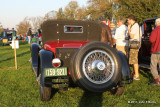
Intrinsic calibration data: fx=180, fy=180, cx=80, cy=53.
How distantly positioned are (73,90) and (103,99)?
3.11 feet

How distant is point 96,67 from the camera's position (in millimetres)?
3426

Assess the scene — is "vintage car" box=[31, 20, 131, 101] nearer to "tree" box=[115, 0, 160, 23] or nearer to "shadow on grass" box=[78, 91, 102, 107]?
"shadow on grass" box=[78, 91, 102, 107]

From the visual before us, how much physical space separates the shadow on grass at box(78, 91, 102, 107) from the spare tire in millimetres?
414

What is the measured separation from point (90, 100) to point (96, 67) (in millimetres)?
804

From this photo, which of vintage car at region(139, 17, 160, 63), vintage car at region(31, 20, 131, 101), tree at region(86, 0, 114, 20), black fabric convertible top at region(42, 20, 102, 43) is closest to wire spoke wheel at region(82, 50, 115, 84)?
vintage car at region(31, 20, 131, 101)

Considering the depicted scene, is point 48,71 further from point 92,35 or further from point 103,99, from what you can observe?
point 92,35

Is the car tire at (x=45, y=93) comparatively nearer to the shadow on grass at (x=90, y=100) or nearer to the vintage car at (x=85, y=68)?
the vintage car at (x=85, y=68)

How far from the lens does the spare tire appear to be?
3240 millimetres

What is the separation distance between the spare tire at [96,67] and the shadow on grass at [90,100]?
0.41 meters

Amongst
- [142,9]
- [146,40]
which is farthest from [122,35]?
[142,9]

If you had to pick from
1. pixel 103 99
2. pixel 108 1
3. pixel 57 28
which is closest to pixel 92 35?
pixel 57 28

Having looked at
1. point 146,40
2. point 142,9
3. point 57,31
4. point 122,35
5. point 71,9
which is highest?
point 71,9

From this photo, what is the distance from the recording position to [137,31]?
545 centimetres

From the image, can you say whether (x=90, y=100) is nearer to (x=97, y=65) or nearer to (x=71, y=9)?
(x=97, y=65)
